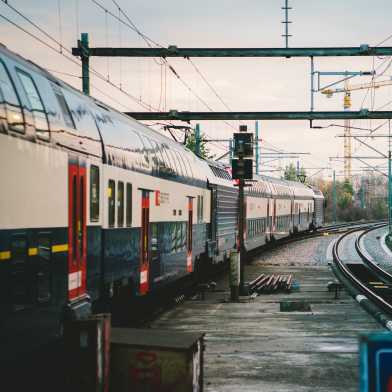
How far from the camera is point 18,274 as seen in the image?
8070 mm

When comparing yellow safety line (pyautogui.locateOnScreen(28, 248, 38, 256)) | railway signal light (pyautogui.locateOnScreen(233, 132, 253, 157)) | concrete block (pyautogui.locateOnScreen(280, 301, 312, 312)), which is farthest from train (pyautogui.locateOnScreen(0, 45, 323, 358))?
concrete block (pyautogui.locateOnScreen(280, 301, 312, 312))

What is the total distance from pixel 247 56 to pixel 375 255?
19.9 m

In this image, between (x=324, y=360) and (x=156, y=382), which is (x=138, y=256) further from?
(x=156, y=382)

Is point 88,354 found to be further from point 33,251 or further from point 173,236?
point 173,236

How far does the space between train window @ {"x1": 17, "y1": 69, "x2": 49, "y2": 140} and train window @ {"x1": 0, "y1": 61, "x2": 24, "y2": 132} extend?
19.8 inches

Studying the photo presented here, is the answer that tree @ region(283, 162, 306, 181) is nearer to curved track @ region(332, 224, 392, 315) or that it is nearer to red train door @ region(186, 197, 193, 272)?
curved track @ region(332, 224, 392, 315)

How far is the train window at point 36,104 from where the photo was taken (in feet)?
29.3

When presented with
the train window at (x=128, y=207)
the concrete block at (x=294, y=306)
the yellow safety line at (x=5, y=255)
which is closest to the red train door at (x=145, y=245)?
the train window at (x=128, y=207)

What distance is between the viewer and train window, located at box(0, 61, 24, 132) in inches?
315

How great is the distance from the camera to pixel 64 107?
1046cm

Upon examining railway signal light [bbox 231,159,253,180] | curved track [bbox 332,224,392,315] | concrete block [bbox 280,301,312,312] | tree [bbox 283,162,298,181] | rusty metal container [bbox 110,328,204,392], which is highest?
tree [bbox 283,162,298,181]

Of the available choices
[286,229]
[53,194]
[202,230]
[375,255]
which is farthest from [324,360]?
[286,229]

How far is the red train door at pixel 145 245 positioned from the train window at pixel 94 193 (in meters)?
3.65

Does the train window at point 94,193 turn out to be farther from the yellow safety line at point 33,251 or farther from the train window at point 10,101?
the train window at point 10,101
